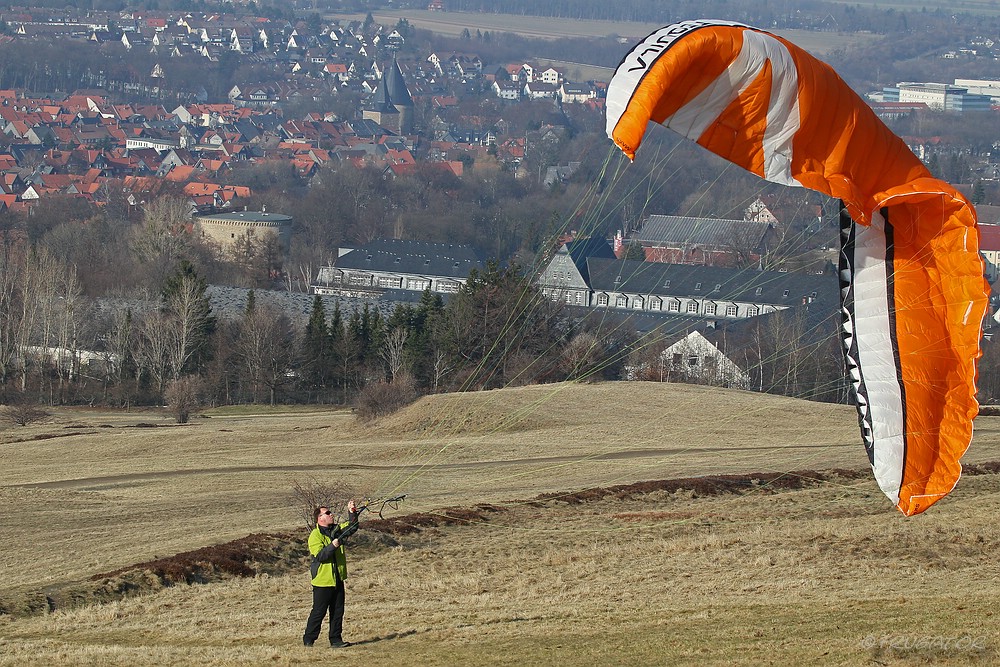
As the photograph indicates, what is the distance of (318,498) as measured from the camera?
2959 cm

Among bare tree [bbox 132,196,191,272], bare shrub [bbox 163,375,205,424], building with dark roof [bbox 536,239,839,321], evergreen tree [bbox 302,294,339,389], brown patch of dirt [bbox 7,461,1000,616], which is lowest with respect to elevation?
brown patch of dirt [bbox 7,461,1000,616]

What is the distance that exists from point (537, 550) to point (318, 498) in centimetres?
668

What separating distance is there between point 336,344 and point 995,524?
50.1 metres

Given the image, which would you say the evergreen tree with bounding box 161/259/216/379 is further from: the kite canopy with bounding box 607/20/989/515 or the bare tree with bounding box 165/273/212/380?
the kite canopy with bounding box 607/20/989/515

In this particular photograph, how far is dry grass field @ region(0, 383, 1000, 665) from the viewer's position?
16.7 meters

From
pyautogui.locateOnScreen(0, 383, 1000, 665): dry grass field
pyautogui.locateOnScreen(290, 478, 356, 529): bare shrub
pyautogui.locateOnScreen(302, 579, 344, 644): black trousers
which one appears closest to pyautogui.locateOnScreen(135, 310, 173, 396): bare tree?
pyautogui.locateOnScreen(0, 383, 1000, 665): dry grass field

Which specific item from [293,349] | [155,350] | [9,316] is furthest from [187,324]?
[9,316]

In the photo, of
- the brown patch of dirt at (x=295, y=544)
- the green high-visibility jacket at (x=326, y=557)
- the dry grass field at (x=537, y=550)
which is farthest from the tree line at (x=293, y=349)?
the green high-visibility jacket at (x=326, y=557)

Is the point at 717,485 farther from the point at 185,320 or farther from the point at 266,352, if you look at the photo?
the point at 185,320

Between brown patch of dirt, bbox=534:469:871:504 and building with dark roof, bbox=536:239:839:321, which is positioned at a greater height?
building with dark roof, bbox=536:239:839:321

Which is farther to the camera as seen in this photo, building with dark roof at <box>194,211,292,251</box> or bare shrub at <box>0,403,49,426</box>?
building with dark roof at <box>194,211,292,251</box>

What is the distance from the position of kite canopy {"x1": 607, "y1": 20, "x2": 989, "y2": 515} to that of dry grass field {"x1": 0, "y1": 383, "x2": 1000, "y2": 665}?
7.35ft

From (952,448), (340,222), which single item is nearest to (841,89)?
(952,448)

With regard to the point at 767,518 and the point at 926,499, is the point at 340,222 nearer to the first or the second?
the point at 767,518
